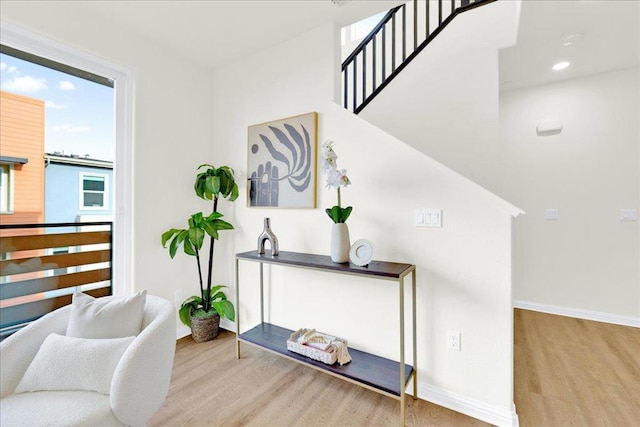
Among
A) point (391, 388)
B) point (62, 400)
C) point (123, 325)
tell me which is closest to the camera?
point (62, 400)

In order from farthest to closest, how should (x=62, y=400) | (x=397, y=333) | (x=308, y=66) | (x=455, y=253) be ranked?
(x=308, y=66) → (x=397, y=333) → (x=455, y=253) → (x=62, y=400)

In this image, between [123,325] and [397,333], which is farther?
[397,333]

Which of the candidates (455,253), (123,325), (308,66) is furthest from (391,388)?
(308,66)

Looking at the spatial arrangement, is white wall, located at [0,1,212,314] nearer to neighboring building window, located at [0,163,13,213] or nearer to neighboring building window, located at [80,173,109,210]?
neighboring building window, located at [80,173,109,210]

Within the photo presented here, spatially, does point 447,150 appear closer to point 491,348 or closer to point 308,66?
point 308,66

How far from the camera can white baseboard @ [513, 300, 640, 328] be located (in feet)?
9.61

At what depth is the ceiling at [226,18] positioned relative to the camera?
81.0 inches

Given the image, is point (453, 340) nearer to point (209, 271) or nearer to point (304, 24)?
point (209, 271)

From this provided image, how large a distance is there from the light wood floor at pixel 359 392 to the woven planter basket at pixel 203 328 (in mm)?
68

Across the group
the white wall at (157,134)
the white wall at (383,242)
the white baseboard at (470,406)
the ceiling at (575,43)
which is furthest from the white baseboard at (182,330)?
the ceiling at (575,43)

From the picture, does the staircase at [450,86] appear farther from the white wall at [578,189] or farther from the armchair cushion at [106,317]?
the armchair cushion at [106,317]

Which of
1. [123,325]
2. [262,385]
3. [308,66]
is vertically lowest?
[262,385]

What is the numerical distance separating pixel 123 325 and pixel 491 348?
2.09 m

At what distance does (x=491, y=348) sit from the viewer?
5.49ft
